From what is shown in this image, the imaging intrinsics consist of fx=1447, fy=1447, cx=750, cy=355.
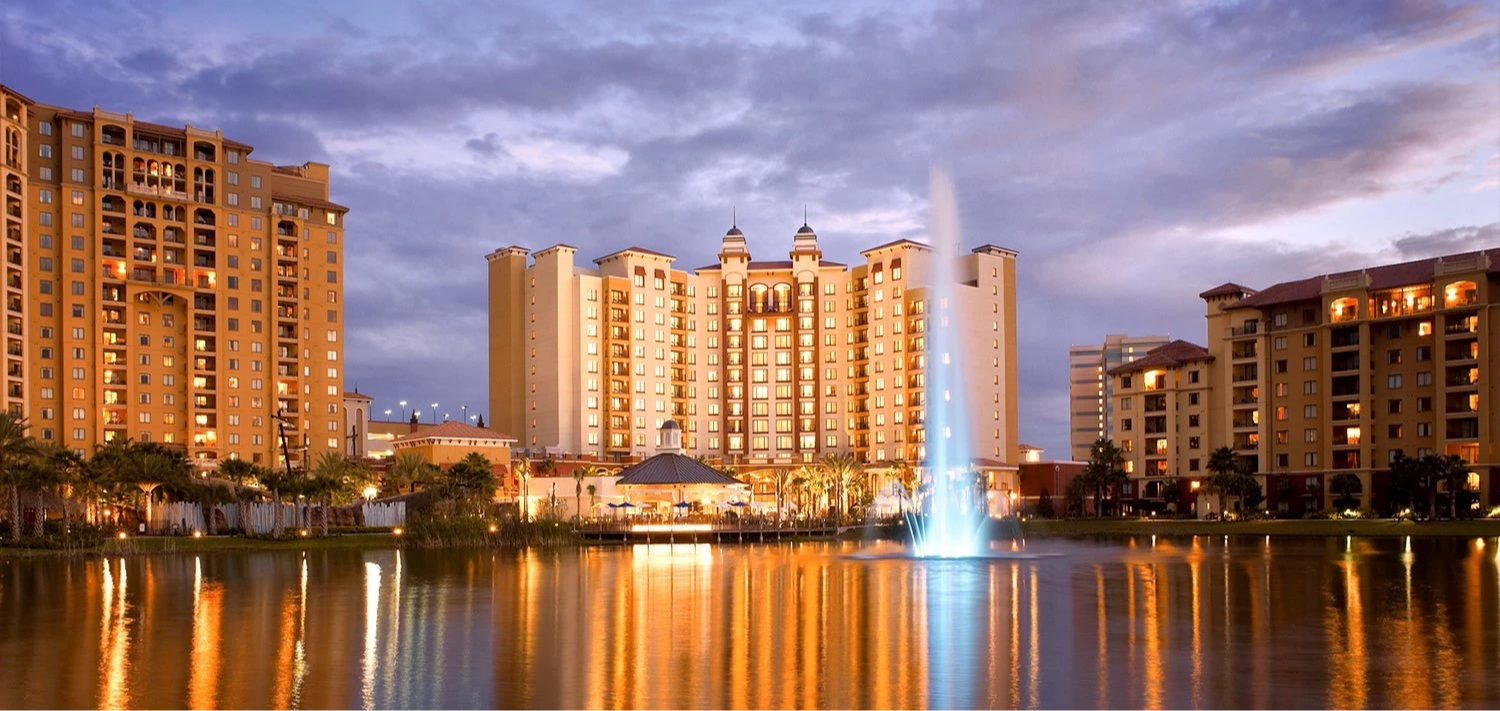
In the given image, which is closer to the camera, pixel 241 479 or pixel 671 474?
pixel 241 479

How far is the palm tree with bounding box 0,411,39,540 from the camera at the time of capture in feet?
325

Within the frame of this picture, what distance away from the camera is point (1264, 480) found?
538 ft

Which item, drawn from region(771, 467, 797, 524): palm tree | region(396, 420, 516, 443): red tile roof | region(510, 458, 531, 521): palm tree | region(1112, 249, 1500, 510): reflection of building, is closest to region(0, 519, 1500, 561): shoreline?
region(510, 458, 531, 521): palm tree

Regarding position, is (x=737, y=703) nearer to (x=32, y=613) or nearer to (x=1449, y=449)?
(x=32, y=613)

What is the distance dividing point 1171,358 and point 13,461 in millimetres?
128554

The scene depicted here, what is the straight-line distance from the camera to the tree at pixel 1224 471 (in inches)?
5832

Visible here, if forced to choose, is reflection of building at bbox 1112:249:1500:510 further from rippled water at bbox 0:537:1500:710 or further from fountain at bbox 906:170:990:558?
rippled water at bbox 0:537:1500:710

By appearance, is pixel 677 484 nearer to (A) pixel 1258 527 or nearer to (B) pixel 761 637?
(A) pixel 1258 527

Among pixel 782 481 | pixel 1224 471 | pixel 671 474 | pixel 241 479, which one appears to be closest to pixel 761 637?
pixel 241 479

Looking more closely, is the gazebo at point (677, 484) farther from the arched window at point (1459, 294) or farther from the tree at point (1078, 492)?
the arched window at point (1459, 294)

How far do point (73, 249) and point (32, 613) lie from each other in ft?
403

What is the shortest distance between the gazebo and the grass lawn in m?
32.7

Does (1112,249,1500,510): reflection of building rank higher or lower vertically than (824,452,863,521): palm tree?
higher

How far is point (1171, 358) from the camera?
177750 millimetres
